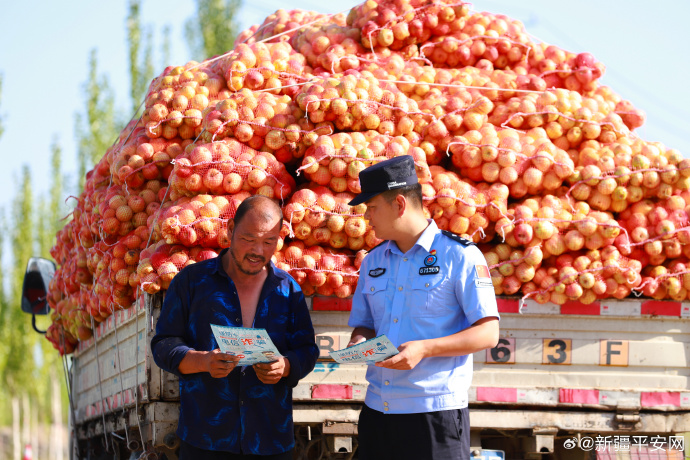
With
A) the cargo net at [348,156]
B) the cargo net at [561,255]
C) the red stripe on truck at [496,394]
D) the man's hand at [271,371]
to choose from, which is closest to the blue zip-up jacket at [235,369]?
the man's hand at [271,371]

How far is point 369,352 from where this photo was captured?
102 inches

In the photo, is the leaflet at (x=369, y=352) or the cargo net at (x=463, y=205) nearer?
the leaflet at (x=369, y=352)

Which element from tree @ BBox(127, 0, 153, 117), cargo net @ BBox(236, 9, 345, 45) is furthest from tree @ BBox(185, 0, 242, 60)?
cargo net @ BBox(236, 9, 345, 45)

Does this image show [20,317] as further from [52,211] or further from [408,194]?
[408,194]

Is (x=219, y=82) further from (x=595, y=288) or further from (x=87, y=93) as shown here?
(x=87, y=93)

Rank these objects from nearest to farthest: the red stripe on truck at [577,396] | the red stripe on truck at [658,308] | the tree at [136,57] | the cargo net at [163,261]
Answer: the cargo net at [163,261] < the red stripe on truck at [577,396] < the red stripe on truck at [658,308] < the tree at [136,57]

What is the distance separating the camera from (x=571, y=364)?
3998 millimetres

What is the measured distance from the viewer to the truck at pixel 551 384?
3840mm

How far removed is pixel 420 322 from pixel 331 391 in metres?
1.12

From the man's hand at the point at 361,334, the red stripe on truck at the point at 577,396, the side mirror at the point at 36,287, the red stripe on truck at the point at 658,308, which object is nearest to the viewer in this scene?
the man's hand at the point at 361,334

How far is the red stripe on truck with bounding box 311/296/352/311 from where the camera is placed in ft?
12.8

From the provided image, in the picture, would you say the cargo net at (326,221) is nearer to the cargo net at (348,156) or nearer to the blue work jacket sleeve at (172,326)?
the cargo net at (348,156)

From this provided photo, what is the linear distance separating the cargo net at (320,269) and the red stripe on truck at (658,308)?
1.71 meters

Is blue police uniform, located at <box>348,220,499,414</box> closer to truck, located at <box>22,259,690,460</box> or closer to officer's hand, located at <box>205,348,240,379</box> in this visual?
officer's hand, located at <box>205,348,240,379</box>
